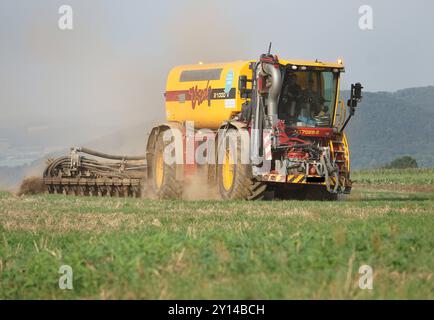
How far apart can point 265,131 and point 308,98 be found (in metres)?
1.41

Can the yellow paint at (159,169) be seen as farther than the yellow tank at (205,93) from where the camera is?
Yes

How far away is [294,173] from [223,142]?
209 cm

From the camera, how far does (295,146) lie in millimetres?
21984

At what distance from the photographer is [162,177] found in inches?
988

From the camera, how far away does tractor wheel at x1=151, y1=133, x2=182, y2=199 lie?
2453 centimetres

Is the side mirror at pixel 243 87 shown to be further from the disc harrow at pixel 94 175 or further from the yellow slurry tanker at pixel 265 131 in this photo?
the disc harrow at pixel 94 175

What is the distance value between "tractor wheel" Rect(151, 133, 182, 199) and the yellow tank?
91 cm

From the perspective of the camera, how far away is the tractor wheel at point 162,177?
2453 cm

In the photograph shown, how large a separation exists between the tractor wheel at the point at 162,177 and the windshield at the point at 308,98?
13.0ft
